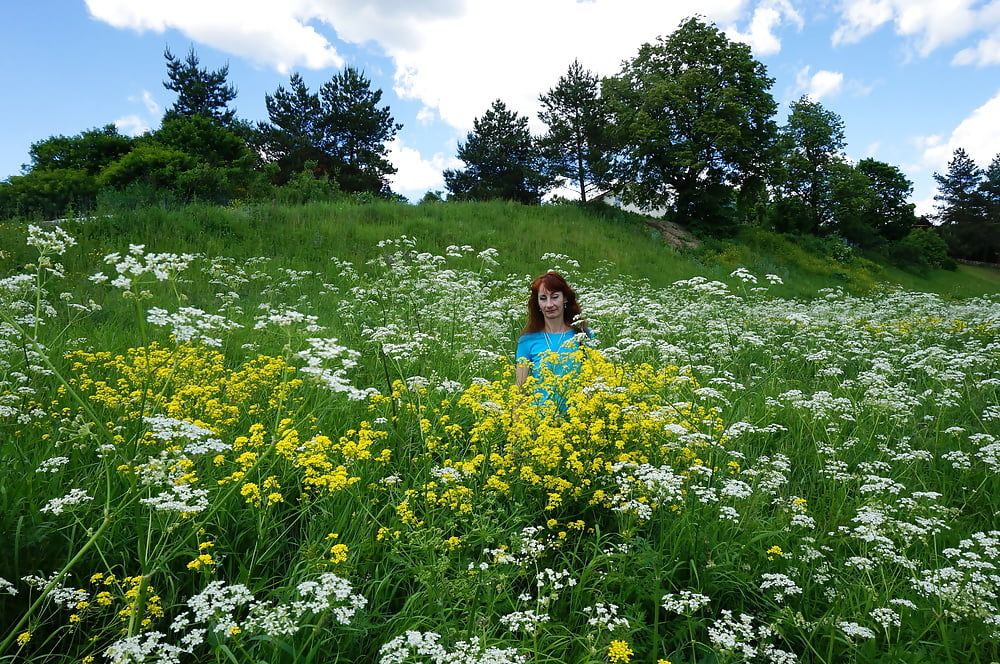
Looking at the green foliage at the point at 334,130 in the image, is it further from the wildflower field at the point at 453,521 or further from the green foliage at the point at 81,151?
the wildflower field at the point at 453,521

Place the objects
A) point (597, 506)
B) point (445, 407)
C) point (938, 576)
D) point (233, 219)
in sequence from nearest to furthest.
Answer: point (938, 576), point (597, 506), point (445, 407), point (233, 219)

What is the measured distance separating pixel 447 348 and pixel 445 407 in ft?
5.94

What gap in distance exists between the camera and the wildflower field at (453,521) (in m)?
2.09

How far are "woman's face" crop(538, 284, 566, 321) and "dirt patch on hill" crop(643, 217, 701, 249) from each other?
1753cm

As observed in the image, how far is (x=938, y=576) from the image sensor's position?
2.35m

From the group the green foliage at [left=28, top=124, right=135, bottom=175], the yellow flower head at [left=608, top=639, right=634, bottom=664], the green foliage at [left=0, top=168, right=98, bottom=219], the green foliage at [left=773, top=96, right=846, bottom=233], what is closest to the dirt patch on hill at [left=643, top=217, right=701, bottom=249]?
the green foliage at [left=773, top=96, right=846, bottom=233]

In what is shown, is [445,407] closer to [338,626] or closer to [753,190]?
[338,626]

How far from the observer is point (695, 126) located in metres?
25.1

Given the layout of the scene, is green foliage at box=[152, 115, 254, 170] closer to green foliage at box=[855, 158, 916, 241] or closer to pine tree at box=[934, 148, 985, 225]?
green foliage at box=[855, 158, 916, 241]

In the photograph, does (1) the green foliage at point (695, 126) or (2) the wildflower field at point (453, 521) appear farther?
(1) the green foliage at point (695, 126)

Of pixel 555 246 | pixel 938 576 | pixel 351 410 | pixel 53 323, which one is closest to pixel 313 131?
pixel 555 246

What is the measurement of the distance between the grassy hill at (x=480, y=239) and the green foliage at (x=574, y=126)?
1043 centimetres

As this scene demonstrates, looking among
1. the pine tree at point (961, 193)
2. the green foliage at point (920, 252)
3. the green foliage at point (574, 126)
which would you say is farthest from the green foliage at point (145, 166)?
the pine tree at point (961, 193)

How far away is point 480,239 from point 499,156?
2616 centimetres
